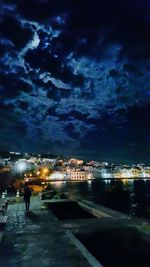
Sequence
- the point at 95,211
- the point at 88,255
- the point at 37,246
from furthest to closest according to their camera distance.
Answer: the point at 95,211, the point at 37,246, the point at 88,255

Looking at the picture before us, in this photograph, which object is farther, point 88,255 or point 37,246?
point 37,246

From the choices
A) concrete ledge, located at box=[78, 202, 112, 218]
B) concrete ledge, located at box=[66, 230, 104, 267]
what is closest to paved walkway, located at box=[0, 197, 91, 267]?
concrete ledge, located at box=[66, 230, 104, 267]

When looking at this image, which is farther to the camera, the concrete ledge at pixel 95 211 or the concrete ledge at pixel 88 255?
the concrete ledge at pixel 95 211

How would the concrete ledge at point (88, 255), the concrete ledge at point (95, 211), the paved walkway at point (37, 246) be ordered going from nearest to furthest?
the concrete ledge at point (88, 255) < the paved walkway at point (37, 246) < the concrete ledge at point (95, 211)

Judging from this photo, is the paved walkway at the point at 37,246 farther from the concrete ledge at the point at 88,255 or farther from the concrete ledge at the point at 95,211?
the concrete ledge at the point at 95,211

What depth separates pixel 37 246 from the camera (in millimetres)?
15305

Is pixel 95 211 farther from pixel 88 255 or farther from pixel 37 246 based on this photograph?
pixel 88 255

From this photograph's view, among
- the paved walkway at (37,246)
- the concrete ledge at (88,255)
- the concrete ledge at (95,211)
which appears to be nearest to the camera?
the concrete ledge at (88,255)

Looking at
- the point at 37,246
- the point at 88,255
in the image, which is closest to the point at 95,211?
the point at 37,246

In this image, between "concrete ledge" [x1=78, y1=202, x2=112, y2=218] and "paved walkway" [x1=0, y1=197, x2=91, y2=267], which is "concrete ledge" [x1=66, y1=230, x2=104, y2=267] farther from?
"concrete ledge" [x1=78, y1=202, x2=112, y2=218]

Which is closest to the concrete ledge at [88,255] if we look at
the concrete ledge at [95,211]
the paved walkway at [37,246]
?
the paved walkway at [37,246]

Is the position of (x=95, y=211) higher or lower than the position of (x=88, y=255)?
higher

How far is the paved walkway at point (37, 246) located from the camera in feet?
41.5

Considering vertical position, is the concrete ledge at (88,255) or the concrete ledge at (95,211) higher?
the concrete ledge at (95,211)
